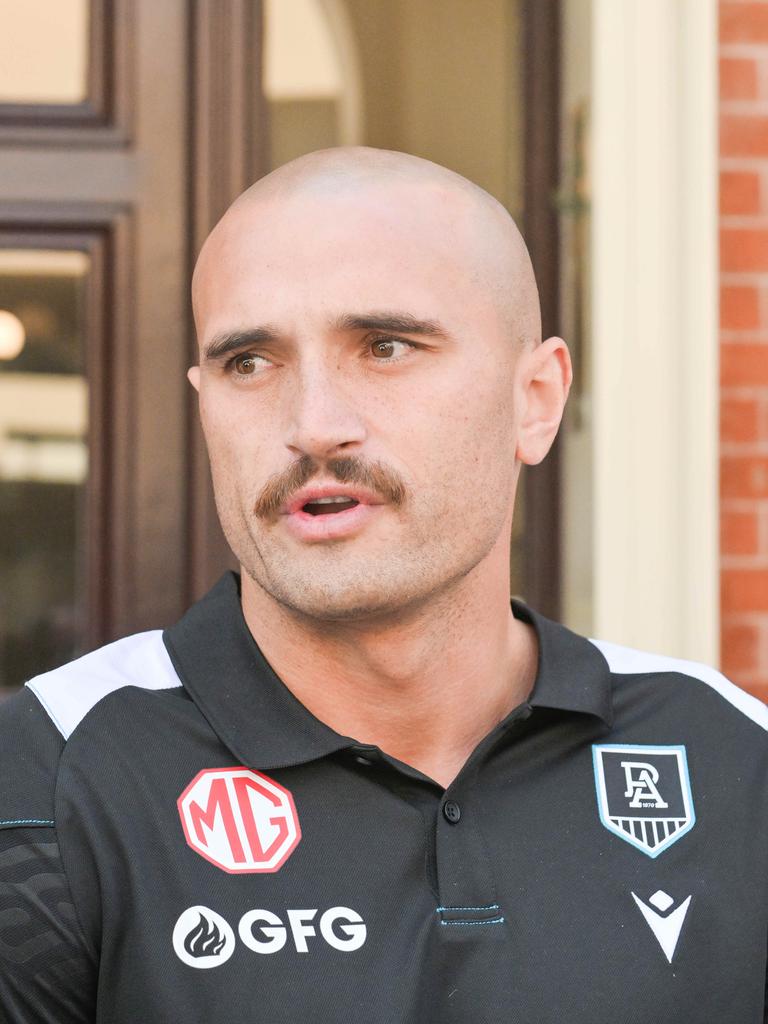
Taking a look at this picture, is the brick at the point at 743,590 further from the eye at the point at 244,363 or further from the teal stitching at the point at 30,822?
the teal stitching at the point at 30,822

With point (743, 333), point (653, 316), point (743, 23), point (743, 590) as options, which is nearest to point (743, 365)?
point (743, 333)

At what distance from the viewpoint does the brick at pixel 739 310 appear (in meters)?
2.63

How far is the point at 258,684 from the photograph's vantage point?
1.64 metres

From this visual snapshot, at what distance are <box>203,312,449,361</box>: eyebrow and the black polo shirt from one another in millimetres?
359

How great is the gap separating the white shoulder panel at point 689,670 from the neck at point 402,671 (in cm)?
23

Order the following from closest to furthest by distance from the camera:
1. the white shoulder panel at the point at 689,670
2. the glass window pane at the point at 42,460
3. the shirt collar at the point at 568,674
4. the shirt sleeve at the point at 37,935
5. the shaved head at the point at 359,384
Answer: the shirt sleeve at the point at 37,935 → the shaved head at the point at 359,384 → the shirt collar at the point at 568,674 → the white shoulder panel at the point at 689,670 → the glass window pane at the point at 42,460

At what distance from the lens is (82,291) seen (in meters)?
2.68

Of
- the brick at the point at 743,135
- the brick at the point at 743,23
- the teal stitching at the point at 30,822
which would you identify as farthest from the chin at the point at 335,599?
the brick at the point at 743,23

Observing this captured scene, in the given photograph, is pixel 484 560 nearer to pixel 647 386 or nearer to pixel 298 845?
pixel 298 845

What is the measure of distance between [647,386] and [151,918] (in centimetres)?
154

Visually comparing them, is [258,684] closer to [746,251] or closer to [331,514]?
[331,514]

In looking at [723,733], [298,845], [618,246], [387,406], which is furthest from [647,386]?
[298,845]

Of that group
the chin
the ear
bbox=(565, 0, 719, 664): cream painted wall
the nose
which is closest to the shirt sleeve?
the chin

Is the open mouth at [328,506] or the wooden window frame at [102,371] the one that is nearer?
the open mouth at [328,506]
